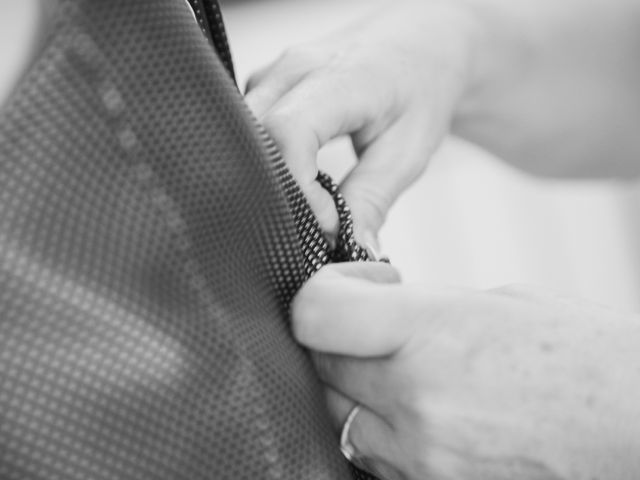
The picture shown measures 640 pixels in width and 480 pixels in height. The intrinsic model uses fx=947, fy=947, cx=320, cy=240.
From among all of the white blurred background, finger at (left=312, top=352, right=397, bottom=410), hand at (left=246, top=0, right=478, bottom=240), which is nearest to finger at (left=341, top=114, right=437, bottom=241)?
hand at (left=246, top=0, right=478, bottom=240)

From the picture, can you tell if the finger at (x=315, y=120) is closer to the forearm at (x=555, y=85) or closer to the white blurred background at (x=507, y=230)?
the forearm at (x=555, y=85)

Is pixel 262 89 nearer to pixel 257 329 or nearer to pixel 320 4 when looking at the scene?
pixel 257 329

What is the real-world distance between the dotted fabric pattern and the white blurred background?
1.25 meters

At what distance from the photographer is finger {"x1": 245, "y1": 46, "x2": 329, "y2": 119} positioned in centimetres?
61

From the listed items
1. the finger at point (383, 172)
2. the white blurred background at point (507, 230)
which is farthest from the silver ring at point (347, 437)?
the white blurred background at point (507, 230)

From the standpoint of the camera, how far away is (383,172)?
25.9 inches

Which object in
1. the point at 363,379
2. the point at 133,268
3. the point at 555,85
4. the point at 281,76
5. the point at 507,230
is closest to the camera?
the point at 133,268

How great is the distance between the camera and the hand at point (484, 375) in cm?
45

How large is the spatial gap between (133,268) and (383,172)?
0.32 metres

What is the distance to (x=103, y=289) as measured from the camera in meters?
0.36

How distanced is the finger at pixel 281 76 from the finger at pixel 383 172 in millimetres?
65

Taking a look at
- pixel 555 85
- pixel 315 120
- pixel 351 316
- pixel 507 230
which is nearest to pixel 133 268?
pixel 351 316

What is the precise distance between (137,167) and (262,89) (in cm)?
26

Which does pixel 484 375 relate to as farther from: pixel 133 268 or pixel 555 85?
pixel 555 85
